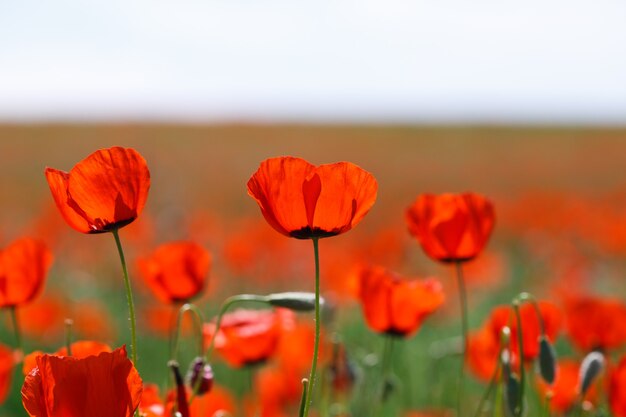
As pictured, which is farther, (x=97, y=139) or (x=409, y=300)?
(x=97, y=139)

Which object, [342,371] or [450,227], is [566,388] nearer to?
[342,371]

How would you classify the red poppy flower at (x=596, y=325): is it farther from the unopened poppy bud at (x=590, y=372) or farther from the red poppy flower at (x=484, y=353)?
the unopened poppy bud at (x=590, y=372)

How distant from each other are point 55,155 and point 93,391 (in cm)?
Answer: 2052

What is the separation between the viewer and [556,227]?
6.29 meters

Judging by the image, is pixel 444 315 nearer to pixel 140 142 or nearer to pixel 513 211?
pixel 513 211

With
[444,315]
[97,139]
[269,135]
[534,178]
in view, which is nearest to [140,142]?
[97,139]

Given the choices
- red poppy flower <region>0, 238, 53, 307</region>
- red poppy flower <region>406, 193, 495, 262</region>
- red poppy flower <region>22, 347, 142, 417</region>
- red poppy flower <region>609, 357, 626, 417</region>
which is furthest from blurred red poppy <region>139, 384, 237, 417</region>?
red poppy flower <region>609, 357, 626, 417</region>

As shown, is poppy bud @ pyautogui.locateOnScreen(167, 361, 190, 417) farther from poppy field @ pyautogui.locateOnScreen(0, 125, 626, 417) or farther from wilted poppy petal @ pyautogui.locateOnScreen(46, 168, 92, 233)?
wilted poppy petal @ pyautogui.locateOnScreen(46, 168, 92, 233)

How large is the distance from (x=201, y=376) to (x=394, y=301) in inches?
22.3

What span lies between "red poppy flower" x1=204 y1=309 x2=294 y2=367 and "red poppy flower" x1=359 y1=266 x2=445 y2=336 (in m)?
0.21

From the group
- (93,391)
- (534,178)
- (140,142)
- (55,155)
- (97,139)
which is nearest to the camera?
(93,391)

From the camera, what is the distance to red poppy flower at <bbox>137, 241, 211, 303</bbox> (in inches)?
66.3

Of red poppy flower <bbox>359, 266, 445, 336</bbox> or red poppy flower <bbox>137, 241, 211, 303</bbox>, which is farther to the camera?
red poppy flower <bbox>359, 266, 445, 336</bbox>

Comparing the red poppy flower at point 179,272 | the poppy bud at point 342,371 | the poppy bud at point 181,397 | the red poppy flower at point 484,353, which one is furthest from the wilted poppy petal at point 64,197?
the red poppy flower at point 484,353
